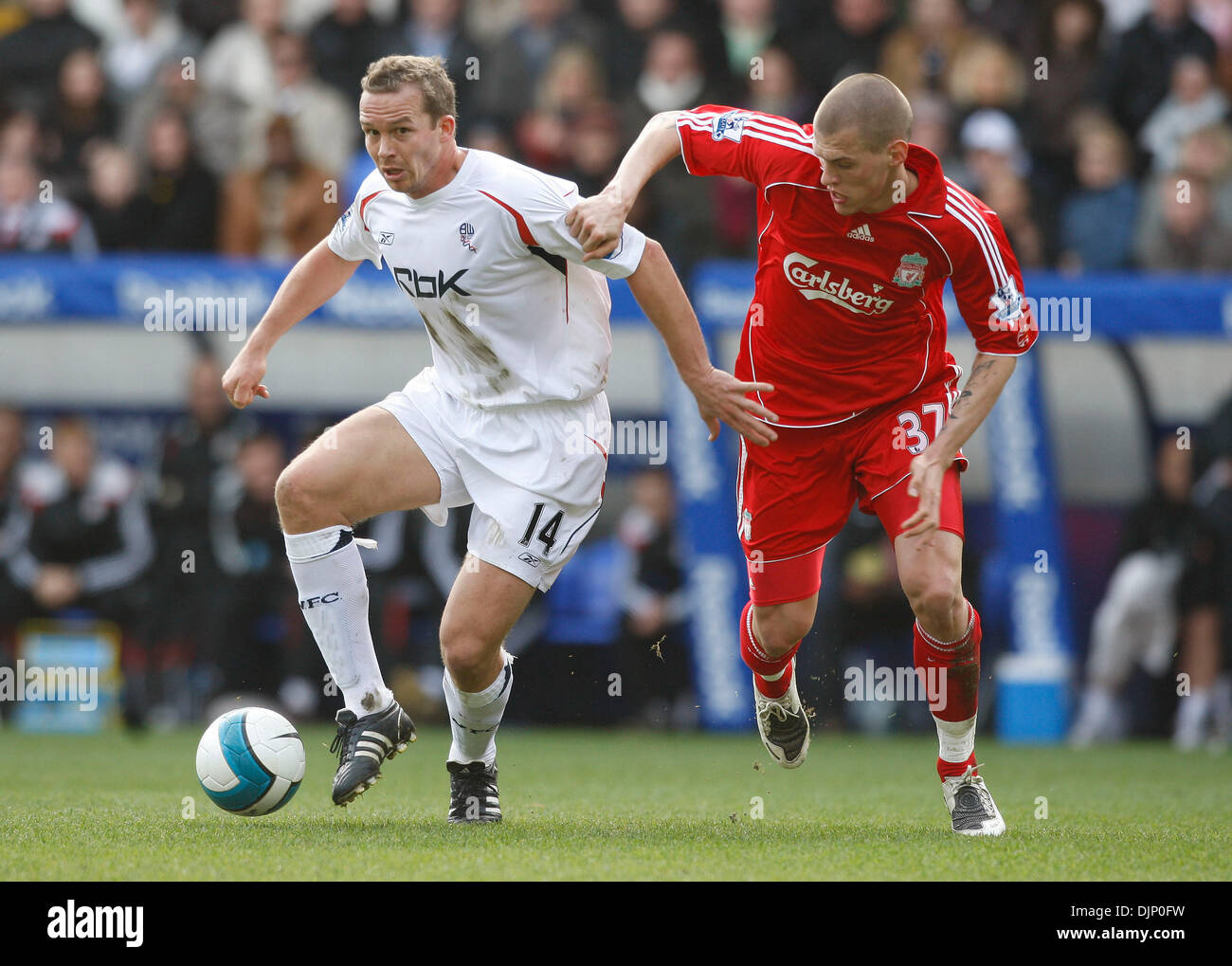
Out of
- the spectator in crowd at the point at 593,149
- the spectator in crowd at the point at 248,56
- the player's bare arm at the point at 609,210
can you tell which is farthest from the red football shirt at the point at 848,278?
the spectator in crowd at the point at 248,56

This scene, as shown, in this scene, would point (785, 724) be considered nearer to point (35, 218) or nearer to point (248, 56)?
point (35, 218)

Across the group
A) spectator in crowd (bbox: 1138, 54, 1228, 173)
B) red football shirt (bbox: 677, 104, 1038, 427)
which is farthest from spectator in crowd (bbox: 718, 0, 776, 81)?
red football shirt (bbox: 677, 104, 1038, 427)

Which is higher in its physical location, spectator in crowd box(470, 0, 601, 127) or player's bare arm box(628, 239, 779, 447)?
spectator in crowd box(470, 0, 601, 127)

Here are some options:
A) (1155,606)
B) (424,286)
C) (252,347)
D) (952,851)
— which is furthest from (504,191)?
(1155,606)

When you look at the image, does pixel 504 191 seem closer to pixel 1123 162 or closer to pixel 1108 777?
pixel 1108 777

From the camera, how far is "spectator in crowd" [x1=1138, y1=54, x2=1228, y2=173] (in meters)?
11.7

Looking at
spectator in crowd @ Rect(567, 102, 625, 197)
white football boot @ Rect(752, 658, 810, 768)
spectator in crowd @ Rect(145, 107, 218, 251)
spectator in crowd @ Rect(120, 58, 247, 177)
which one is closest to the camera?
white football boot @ Rect(752, 658, 810, 768)

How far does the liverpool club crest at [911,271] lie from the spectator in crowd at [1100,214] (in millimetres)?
5675

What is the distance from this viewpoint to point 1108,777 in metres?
8.25

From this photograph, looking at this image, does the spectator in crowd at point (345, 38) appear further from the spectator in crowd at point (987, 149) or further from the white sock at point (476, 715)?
the white sock at point (476, 715)

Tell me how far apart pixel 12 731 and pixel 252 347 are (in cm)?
566

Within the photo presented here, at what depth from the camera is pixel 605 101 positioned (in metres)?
11.8

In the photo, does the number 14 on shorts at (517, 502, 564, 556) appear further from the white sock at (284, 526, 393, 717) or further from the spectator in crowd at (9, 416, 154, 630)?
the spectator in crowd at (9, 416, 154, 630)

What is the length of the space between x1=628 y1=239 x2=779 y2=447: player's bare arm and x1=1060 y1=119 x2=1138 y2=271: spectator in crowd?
6184 mm
